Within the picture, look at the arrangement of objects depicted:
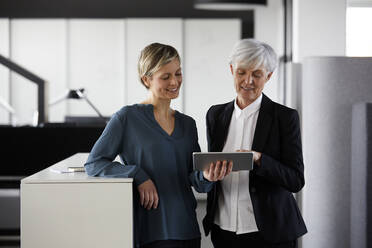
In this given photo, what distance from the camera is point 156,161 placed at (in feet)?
6.16

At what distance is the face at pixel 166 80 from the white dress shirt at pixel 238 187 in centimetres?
27

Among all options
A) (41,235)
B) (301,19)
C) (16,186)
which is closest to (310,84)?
(301,19)

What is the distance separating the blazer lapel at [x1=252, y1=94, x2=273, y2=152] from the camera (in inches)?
75.9

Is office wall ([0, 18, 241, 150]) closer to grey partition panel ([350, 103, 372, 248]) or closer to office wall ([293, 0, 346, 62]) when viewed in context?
office wall ([293, 0, 346, 62])

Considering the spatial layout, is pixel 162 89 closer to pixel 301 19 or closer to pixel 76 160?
pixel 76 160

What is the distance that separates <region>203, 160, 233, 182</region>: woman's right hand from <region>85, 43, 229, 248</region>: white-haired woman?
0.20 ft

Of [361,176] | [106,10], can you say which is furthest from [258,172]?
[106,10]

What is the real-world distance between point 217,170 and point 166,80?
361mm

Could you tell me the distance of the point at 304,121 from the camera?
371cm

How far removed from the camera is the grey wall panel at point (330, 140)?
11.6ft

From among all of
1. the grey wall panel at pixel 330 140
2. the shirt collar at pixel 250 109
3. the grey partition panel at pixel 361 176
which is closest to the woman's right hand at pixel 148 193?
the shirt collar at pixel 250 109

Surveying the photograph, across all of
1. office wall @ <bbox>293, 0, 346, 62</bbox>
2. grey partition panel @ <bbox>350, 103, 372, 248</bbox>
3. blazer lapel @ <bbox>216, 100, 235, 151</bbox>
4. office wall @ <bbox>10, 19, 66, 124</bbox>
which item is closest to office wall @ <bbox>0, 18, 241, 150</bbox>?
office wall @ <bbox>10, 19, 66, 124</bbox>

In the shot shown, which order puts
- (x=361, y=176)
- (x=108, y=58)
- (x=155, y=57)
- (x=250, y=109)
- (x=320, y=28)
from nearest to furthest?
(x=155, y=57), (x=250, y=109), (x=361, y=176), (x=320, y=28), (x=108, y=58)

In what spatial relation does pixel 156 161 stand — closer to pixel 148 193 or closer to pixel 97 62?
pixel 148 193
